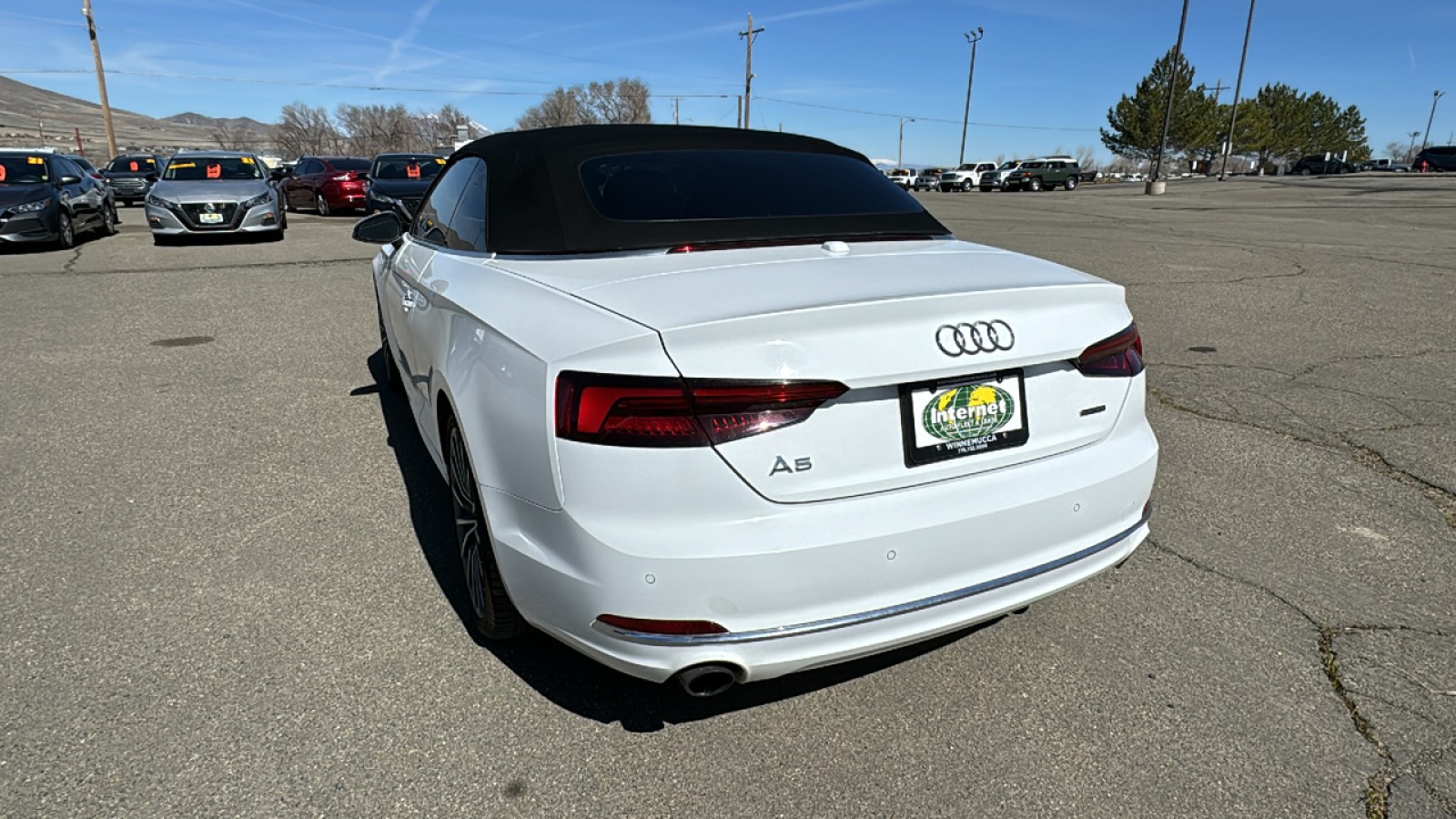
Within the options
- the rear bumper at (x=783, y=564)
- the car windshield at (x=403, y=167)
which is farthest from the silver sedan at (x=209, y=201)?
the rear bumper at (x=783, y=564)

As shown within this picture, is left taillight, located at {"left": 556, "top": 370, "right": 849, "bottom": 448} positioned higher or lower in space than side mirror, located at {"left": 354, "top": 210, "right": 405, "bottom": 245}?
lower

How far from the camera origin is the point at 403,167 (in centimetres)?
1945

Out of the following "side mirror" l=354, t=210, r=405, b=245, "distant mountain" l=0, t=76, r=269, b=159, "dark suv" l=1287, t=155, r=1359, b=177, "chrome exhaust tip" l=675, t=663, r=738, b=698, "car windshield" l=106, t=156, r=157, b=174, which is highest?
"distant mountain" l=0, t=76, r=269, b=159

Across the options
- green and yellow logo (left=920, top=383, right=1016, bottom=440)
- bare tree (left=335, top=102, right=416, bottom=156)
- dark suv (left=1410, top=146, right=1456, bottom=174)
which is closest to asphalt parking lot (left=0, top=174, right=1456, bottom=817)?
green and yellow logo (left=920, top=383, right=1016, bottom=440)

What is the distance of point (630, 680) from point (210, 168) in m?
15.2

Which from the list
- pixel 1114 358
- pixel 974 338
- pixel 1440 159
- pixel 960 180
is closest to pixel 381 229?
pixel 974 338

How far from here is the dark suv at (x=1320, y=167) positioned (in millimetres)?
65938

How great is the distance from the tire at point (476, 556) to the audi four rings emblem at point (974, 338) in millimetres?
1284

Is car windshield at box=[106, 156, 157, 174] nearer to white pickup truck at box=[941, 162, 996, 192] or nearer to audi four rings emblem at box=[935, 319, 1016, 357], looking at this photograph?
audi four rings emblem at box=[935, 319, 1016, 357]

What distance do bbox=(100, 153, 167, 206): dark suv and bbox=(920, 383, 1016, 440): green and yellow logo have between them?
28969 mm

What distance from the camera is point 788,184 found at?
10.5ft

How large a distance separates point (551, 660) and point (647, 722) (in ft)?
1.40

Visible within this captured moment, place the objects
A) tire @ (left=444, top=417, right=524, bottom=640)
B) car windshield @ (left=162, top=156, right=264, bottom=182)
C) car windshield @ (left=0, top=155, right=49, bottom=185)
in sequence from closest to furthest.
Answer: tire @ (left=444, top=417, right=524, bottom=640)
car windshield @ (left=0, top=155, right=49, bottom=185)
car windshield @ (left=162, top=156, right=264, bottom=182)

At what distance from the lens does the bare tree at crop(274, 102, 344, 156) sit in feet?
397
